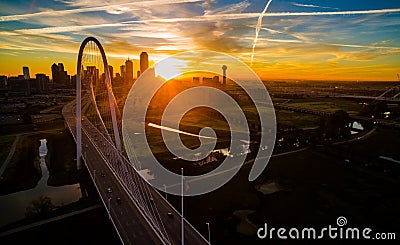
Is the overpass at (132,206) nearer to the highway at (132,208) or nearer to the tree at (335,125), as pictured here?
the highway at (132,208)

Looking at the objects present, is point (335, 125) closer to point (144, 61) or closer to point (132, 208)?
point (132, 208)

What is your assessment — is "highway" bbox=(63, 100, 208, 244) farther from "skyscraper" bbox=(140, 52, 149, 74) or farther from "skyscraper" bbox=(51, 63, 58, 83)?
"skyscraper" bbox=(51, 63, 58, 83)

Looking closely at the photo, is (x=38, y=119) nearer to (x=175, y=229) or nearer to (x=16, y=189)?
(x=16, y=189)

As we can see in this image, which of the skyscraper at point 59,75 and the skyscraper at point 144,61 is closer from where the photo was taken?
the skyscraper at point 144,61

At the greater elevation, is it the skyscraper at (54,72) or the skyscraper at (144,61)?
the skyscraper at (144,61)

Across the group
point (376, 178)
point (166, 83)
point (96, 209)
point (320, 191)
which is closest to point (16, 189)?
point (96, 209)

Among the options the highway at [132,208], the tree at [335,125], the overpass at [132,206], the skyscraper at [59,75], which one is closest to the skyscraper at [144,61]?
the skyscraper at [59,75]

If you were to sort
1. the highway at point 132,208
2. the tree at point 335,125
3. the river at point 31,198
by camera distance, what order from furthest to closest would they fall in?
the tree at point 335,125 → the river at point 31,198 → the highway at point 132,208

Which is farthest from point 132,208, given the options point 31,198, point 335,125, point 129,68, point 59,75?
point 59,75
